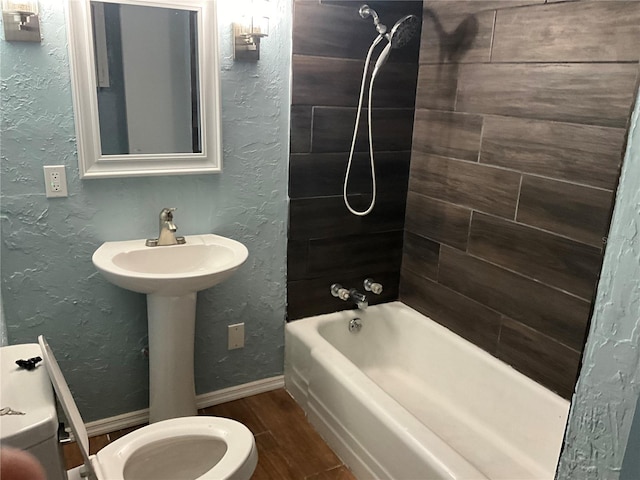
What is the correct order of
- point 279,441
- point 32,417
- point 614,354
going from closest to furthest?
point 614,354, point 32,417, point 279,441

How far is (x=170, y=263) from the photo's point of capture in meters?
2.06

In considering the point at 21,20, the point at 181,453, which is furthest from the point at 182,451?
the point at 21,20

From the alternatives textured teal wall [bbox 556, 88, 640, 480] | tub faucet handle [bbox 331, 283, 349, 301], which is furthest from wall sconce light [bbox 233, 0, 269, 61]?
textured teal wall [bbox 556, 88, 640, 480]

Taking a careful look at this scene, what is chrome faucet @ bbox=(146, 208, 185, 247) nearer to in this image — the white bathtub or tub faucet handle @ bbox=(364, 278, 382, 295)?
the white bathtub

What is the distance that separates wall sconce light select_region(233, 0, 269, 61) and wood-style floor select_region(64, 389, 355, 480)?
149cm

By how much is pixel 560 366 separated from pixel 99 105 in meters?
1.87

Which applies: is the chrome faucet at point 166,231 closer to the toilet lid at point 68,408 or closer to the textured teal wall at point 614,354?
the toilet lid at point 68,408

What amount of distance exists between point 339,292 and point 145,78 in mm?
1224

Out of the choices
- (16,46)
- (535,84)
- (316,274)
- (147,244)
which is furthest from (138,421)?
(535,84)

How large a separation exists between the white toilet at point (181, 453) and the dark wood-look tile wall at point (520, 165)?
113cm

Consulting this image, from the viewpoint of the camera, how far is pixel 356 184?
2443 mm

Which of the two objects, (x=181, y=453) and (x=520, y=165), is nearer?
(x=181, y=453)

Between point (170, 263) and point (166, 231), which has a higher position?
point (166, 231)

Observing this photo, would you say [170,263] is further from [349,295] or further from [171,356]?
[349,295]
